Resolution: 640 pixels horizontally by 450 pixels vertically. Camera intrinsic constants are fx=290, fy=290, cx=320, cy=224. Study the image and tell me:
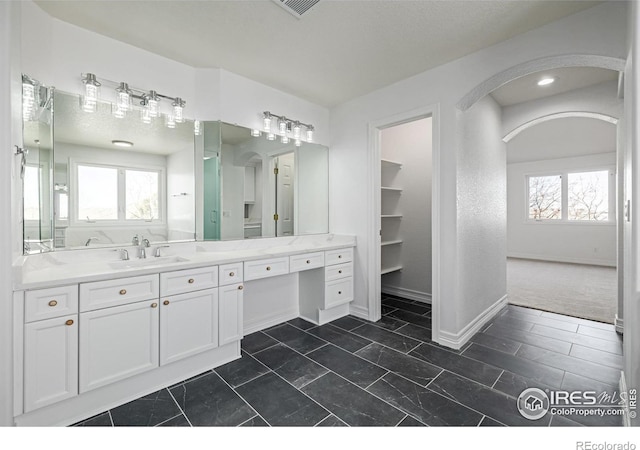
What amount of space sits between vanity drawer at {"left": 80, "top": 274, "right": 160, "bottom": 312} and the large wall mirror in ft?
2.07

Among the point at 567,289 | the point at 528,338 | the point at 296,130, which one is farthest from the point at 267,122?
the point at 567,289

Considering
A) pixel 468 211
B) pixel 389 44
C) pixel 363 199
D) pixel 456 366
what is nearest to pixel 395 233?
pixel 363 199

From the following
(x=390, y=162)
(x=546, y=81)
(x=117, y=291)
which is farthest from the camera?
(x=390, y=162)

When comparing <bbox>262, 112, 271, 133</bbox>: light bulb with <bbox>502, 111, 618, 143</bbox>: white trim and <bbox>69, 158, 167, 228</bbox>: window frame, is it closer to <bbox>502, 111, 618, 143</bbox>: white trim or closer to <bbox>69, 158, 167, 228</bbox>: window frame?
<bbox>69, 158, 167, 228</bbox>: window frame

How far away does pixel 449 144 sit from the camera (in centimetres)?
264

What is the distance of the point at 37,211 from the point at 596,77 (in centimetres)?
496

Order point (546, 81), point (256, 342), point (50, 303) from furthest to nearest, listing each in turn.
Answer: point (546, 81), point (256, 342), point (50, 303)

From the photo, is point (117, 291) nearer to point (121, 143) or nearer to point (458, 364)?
point (121, 143)

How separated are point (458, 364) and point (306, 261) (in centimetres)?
157

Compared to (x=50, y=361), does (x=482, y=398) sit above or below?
below

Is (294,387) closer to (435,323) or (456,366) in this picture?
(456,366)

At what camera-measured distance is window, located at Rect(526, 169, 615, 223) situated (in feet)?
21.7

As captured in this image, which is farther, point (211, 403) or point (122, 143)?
point (122, 143)
